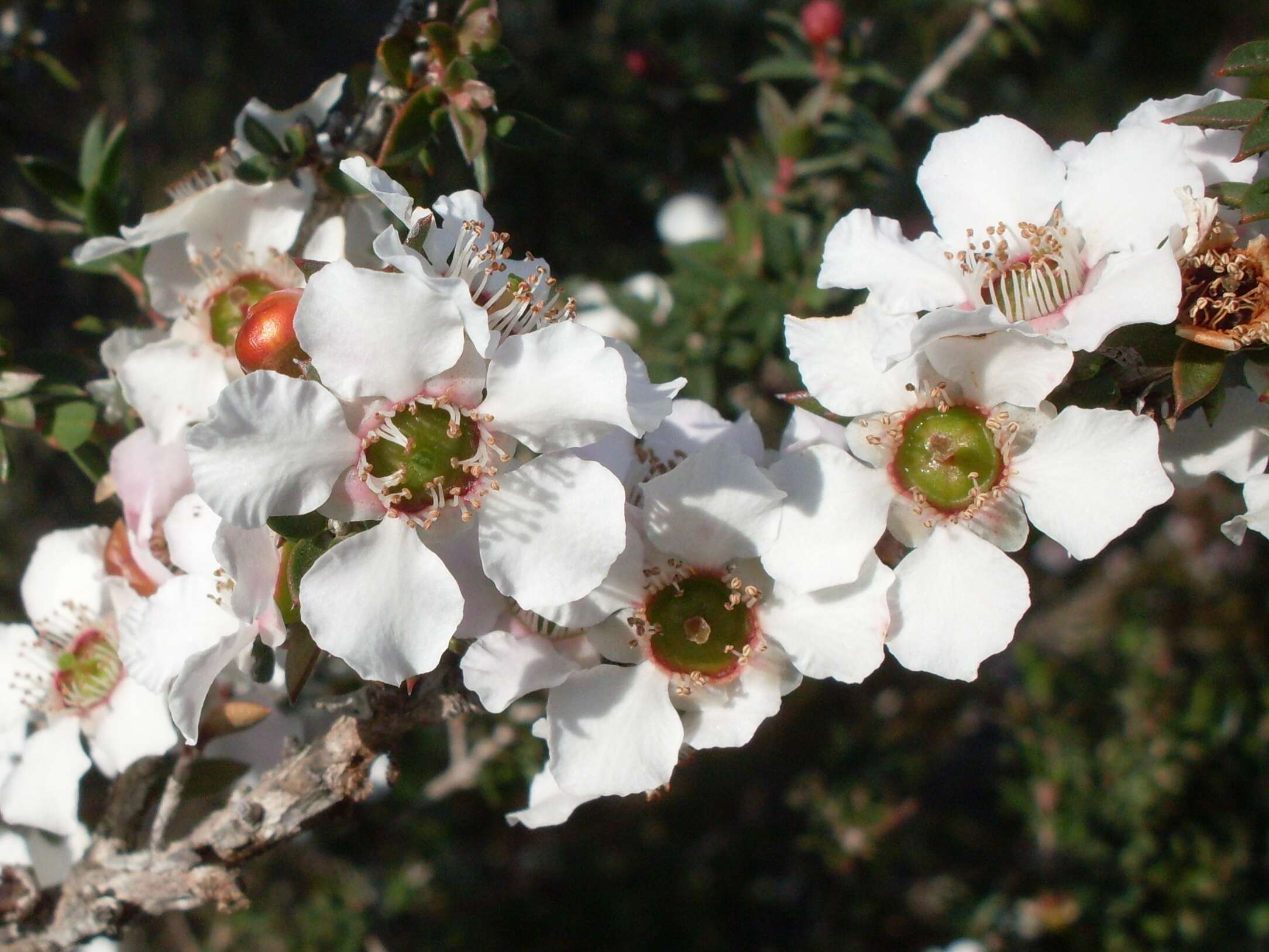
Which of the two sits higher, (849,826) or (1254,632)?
(849,826)

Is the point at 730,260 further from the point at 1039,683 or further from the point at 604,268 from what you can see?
the point at 1039,683

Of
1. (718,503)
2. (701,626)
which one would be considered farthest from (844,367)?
(701,626)

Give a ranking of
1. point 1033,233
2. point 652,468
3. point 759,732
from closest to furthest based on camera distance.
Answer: point 1033,233 → point 652,468 → point 759,732

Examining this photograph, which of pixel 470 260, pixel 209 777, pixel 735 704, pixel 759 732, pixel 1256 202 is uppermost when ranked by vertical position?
pixel 1256 202

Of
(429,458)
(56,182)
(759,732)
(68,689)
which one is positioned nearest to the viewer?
(429,458)

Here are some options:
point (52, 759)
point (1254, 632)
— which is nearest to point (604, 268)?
point (52, 759)

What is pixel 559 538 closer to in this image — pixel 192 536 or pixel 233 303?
pixel 192 536
